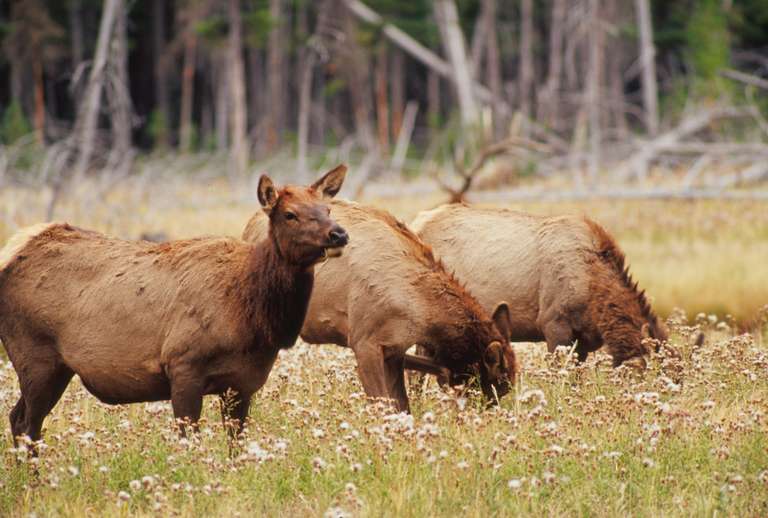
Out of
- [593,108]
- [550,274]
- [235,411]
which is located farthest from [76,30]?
[235,411]

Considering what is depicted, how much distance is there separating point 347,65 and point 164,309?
3213 cm

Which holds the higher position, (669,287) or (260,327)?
(260,327)

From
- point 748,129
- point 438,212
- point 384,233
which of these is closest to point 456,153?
point 748,129

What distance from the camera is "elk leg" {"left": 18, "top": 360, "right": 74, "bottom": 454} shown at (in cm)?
707

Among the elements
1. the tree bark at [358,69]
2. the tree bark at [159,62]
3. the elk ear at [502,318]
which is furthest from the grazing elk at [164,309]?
the tree bark at [159,62]

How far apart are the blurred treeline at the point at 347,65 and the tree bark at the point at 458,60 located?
0.21m

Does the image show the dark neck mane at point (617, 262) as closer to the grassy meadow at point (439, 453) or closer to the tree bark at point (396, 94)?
the grassy meadow at point (439, 453)

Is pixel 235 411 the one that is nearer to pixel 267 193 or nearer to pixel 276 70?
pixel 267 193

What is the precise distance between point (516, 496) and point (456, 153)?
2752cm

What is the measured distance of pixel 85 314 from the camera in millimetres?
7137

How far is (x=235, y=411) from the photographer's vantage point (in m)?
7.14

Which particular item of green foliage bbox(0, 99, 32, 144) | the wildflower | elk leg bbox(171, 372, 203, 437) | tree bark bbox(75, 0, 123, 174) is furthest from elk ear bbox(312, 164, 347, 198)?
green foliage bbox(0, 99, 32, 144)

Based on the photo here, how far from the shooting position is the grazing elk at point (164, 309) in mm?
6809

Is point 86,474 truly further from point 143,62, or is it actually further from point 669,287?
point 143,62
